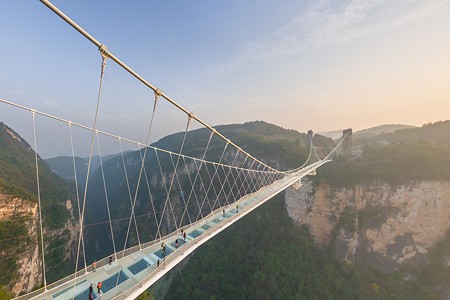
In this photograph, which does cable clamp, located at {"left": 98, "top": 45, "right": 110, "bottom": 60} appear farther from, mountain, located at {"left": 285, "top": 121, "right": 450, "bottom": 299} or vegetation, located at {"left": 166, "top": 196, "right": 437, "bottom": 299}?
mountain, located at {"left": 285, "top": 121, "right": 450, "bottom": 299}

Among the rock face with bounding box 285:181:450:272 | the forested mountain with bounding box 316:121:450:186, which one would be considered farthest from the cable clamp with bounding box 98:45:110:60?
the rock face with bounding box 285:181:450:272

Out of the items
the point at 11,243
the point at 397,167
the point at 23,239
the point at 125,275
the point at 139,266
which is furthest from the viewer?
the point at 397,167

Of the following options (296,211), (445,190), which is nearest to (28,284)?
(296,211)

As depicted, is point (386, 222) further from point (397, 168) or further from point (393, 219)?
point (397, 168)

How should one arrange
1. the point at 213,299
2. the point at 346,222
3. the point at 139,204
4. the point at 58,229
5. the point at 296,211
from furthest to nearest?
the point at 139,204 → the point at 58,229 → the point at 296,211 → the point at 346,222 → the point at 213,299

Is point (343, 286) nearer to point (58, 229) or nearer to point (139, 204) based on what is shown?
point (58, 229)

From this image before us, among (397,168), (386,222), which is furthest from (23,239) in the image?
(397,168)
